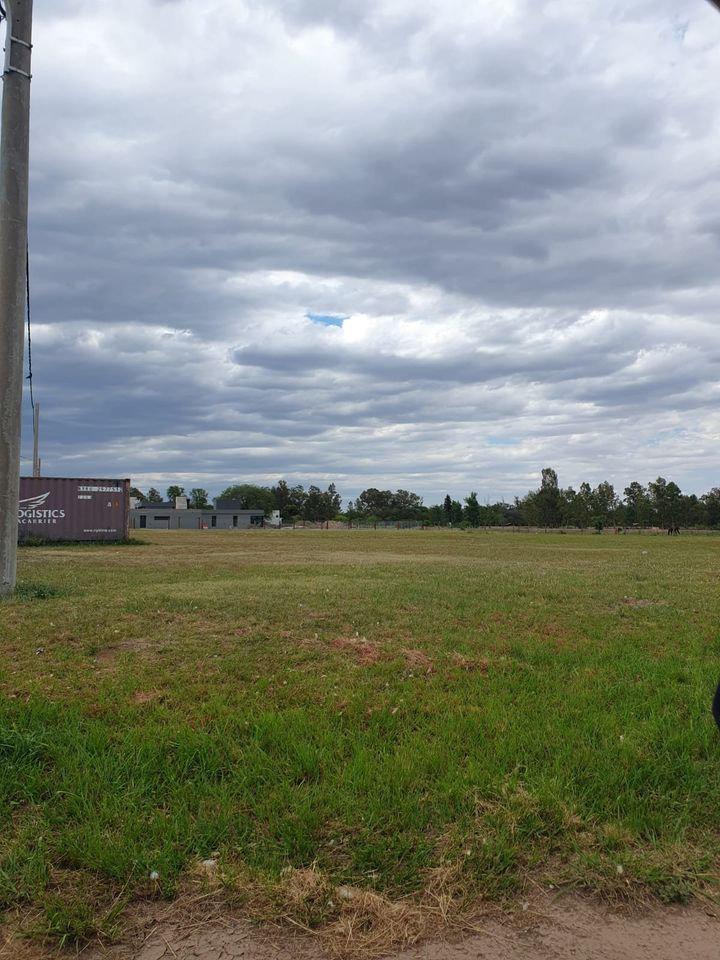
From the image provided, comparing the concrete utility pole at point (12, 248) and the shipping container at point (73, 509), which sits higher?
the concrete utility pole at point (12, 248)

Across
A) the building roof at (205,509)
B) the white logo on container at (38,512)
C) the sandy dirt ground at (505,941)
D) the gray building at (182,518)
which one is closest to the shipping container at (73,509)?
the white logo on container at (38,512)

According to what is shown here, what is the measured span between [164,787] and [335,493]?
137504 millimetres

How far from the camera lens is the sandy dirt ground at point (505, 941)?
3.01 metres

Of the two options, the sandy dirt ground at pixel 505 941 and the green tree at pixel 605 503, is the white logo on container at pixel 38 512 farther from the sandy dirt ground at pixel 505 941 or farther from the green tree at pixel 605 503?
the green tree at pixel 605 503

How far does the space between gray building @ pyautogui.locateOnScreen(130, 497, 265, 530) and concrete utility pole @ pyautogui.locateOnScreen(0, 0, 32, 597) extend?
86.0 meters

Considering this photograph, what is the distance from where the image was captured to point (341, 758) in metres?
4.66

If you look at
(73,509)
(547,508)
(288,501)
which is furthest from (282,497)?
(73,509)

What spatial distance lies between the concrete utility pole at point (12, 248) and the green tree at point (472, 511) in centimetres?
11007

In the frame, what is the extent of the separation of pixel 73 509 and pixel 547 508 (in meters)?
78.4

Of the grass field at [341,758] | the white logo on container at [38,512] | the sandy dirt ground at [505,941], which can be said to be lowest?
the sandy dirt ground at [505,941]

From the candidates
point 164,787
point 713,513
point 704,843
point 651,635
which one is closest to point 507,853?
point 704,843

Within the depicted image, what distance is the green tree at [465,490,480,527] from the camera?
4638 inches

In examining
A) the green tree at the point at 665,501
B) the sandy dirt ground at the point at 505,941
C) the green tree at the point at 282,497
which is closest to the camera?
the sandy dirt ground at the point at 505,941

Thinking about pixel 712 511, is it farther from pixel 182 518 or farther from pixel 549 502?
pixel 182 518
